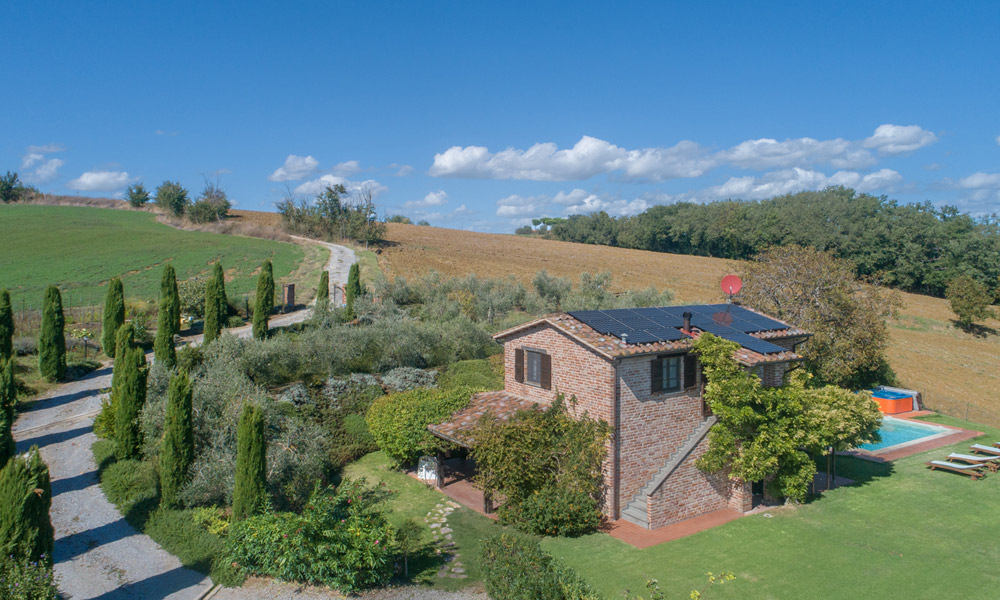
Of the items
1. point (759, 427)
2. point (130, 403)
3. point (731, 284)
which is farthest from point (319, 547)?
point (731, 284)

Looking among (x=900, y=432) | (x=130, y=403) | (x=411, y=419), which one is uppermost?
(x=130, y=403)

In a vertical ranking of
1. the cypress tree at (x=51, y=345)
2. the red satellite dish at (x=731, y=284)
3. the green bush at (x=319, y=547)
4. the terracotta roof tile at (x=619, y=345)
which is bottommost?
the green bush at (x=319, y=547)

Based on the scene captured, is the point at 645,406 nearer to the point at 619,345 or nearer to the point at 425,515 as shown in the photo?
the point at 619,345

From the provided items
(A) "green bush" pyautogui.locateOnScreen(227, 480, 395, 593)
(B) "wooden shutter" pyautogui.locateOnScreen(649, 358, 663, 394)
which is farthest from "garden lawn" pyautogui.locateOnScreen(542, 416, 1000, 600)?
(A) "green bush" pyautogui.locateOnScreen(227, 480, 395, 593)

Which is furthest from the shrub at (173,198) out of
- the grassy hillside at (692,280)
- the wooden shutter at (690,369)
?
the wooden shutter at (690,369)

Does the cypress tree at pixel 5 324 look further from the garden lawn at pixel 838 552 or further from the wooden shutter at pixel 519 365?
the garden lawn at pixel 838 552

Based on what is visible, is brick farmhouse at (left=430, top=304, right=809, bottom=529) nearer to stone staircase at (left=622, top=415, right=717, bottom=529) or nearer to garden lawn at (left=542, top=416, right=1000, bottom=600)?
stone staircase at (left=622, top=415, right=717, bottom=529)

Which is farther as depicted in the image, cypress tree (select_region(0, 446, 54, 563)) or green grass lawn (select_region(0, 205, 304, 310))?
green grass lawn (select_region(0, 205, 304, 310))
